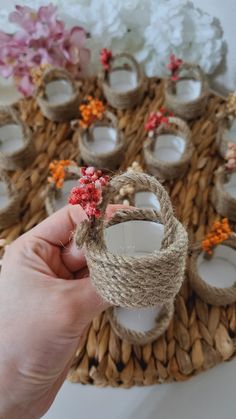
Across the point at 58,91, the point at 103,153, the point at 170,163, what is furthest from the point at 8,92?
the point at 170,163

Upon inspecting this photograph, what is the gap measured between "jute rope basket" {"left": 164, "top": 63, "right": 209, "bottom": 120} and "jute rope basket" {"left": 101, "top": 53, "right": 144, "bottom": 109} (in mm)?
67

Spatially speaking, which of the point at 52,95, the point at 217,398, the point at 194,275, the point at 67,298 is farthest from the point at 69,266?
the point at 52,95

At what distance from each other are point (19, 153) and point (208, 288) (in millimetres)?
485

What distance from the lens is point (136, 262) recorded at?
0.39 meters

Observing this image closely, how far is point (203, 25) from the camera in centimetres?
90

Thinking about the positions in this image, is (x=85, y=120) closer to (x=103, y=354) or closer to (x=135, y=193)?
(x=135, y=193)

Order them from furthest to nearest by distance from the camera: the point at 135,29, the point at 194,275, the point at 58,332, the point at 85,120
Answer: the point at 135,29
the point at 85,120
the point at 194,275
the point at 58,332

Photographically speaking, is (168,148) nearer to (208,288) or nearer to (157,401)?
(208,288)

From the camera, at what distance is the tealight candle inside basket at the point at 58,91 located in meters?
1.02

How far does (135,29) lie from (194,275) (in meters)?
0.65

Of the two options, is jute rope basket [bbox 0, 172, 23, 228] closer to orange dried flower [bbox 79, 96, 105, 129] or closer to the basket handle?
orange dried flower [bbox 79, 96, 105, 129]

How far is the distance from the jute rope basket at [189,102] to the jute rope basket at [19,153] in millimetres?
329

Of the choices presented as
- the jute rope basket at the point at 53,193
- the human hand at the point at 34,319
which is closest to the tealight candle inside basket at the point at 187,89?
the jute rope basket at the point at 53,193

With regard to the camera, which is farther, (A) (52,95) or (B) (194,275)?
(A) (52,95)
